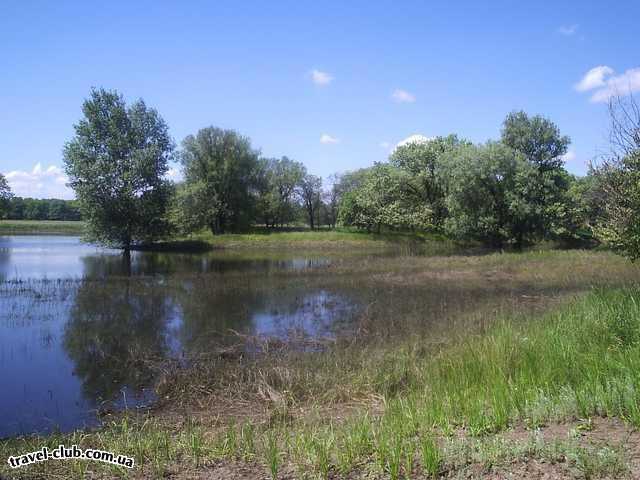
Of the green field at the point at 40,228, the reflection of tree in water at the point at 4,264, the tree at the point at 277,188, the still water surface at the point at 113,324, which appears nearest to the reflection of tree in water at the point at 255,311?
the still water surface at the point at 113,324

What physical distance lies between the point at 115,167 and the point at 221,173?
79.5 feet

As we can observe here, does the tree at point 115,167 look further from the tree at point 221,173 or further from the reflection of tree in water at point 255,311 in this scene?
the reflection of tree in water at point 255,311

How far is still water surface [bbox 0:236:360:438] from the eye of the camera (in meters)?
9.39

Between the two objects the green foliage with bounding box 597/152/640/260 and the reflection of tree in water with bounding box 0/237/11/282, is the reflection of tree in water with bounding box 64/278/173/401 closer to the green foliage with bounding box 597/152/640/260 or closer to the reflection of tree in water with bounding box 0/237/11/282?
the reflection of tree in water with bounding box 0/237/11/282

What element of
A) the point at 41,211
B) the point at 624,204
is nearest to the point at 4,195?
the point at 41,211

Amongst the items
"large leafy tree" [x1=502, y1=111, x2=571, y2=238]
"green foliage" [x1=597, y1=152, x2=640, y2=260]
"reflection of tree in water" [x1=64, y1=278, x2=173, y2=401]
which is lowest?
"reflection of tree in water" [x1=64, y1=278, x2=173, y2=401]

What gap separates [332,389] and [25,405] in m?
5.97

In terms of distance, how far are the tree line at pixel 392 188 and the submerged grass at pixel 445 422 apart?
532cm

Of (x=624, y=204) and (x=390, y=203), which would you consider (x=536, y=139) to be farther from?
(x=624, y=204)

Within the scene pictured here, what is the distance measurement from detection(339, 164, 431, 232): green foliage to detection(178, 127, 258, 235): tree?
17.2m

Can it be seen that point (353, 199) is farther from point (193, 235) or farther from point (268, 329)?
point (268, 329)

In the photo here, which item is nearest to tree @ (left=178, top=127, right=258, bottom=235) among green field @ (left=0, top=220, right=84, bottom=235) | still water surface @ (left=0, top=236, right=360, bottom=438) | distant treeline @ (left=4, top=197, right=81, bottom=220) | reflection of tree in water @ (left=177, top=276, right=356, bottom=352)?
green field @ (left=0, top=220, right=84, bottom=235)

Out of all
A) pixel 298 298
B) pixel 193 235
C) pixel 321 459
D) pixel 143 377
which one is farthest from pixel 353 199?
pixel 321 459

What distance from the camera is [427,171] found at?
55594 millimetres
